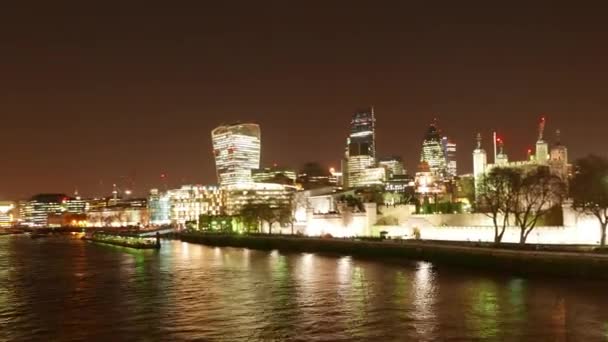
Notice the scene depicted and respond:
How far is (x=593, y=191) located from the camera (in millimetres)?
52438

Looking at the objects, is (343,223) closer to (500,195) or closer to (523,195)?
(500,195)

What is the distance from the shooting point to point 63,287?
45719 mm

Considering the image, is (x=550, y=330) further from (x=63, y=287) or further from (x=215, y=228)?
(x=215, y=228)

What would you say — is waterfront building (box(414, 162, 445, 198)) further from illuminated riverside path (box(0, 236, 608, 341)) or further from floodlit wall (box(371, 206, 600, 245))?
illuminated riverside path (box(0, 236, 608, 341))

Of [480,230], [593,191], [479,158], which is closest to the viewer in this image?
[593,191]

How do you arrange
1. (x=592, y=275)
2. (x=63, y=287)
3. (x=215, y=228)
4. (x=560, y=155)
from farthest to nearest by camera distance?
(x=215, y=228), (x=560, y=155), (x=63, y=287), (x=592, y=275)

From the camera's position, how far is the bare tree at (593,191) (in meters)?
51.4

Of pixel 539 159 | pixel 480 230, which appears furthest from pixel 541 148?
pixel 480 230

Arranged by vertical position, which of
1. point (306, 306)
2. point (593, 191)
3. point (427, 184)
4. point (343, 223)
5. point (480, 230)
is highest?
point (427, 184)

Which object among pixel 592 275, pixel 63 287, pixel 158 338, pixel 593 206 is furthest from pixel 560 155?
pixel 158 338

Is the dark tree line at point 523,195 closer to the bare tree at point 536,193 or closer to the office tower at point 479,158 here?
the bare tree at point 536,193

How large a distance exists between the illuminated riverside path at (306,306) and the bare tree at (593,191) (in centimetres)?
1155

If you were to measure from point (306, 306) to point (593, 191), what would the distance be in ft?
96.6

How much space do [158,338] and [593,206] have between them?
37523 millimetres
